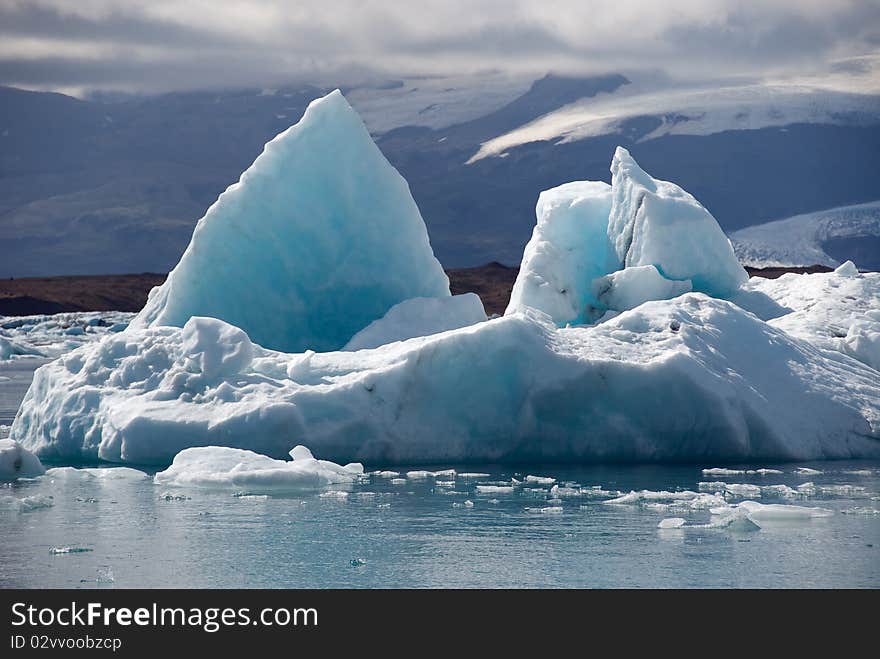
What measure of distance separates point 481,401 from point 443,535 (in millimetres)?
3380

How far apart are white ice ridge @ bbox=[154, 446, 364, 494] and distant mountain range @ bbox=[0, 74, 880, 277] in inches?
2324

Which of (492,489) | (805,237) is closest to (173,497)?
(492,489)

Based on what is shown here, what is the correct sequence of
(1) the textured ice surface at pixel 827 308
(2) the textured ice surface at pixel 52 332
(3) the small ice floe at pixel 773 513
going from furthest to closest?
(2) the textured ice surface at pixel 52 332
(1) the textured ice surface at pixel 827 308
(3) the small ice floe at pixel 773 513

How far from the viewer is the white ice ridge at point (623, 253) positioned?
55.3 ft

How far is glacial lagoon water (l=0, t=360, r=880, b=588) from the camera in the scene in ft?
23.0

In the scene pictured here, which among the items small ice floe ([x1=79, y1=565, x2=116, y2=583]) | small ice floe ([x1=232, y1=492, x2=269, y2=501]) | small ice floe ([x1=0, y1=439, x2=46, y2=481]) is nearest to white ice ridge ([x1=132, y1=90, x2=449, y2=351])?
small ice floe ([x1=0, y1=439, x2=46, y2=481])

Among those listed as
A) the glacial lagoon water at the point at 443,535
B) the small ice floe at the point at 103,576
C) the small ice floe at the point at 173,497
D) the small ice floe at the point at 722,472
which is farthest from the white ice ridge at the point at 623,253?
the small ice floe at the point at 103,576

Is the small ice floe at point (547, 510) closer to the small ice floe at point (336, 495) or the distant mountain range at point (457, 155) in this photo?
the small ice floe at point (336, 495)

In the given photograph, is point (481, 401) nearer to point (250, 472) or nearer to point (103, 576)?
point (250, 472)

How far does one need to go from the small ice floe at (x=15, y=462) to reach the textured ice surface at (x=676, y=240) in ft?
28.9

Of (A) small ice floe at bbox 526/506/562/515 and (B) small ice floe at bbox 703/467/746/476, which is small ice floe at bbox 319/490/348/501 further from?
(B) small ice floe at bbox 703/467/746/476

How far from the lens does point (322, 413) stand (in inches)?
440
